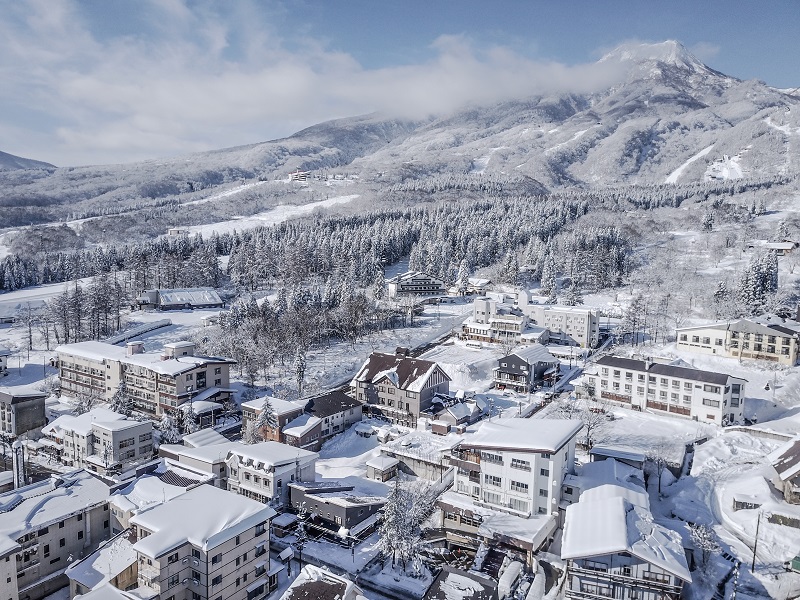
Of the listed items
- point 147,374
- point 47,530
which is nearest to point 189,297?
point 147,374

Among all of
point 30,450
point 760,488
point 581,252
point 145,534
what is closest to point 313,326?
point 30,450

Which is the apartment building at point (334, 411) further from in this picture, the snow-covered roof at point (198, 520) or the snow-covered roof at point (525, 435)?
the snow-covered roof at point (198, 520)

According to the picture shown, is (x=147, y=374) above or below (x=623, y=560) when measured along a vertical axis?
above

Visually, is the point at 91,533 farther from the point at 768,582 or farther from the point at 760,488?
the point at 760,488

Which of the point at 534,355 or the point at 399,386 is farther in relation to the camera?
the point at 534,355

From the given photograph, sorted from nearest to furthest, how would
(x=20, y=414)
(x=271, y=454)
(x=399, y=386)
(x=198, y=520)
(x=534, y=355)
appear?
(x=198, y=520) < (x=271, y=454) < (x=20, y=414) < (x=399, y=386) < (x=534, y=355)

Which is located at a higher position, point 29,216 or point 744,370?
point 29,216

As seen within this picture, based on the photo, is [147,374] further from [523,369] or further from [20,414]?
[523,369]
